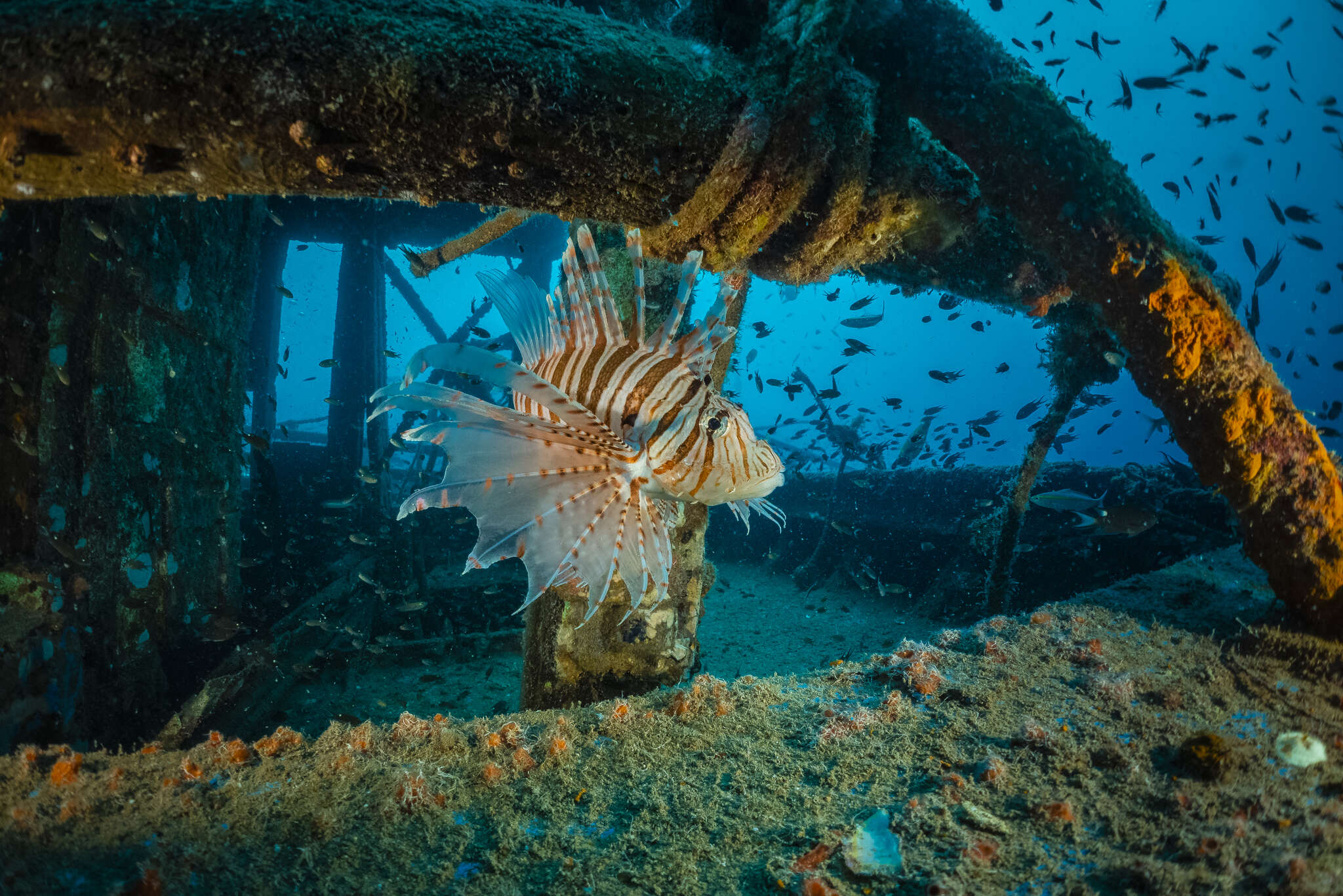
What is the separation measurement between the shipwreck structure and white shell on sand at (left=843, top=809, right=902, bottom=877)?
1811 millimetres

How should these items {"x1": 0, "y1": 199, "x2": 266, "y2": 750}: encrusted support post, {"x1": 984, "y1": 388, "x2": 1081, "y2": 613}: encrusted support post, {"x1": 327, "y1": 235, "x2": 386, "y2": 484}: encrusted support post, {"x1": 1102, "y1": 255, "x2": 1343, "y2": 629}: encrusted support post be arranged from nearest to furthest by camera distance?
{"x1": 1102, "y1": 255, "x2": 1343, "y2": 629}: encrusted support post → {"x1": 0, "y1": 199, "x2": 266, "y2": 750}: encrusted support post → {"x1": 984, "y1": 388, "x2": 1081, "y2": 613}: encrusted support post → {"x1": 327, "y1": 235, "x2": 386, "y2": 484}: encrusted support post

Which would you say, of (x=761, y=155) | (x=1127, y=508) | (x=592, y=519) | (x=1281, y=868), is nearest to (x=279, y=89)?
(x=761, y=155)

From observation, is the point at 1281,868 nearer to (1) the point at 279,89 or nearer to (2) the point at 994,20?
(1) the point at 279,89

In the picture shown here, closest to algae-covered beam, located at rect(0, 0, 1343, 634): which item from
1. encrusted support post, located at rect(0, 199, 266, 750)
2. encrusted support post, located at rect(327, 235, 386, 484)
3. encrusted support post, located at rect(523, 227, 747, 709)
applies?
encrusted support post, located at rect(523, 227, 747, 709)

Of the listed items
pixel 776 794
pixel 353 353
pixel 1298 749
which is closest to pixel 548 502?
pixel 776 794

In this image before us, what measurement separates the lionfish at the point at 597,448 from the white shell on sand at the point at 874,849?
3.68 ft

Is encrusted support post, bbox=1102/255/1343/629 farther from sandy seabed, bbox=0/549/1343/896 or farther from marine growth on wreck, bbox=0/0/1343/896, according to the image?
sandy seabed, bbox=0/549/1343/896

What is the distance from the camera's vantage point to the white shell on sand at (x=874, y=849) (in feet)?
5.44

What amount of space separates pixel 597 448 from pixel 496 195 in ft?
3.61

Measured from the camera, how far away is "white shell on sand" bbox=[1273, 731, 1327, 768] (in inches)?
82.0

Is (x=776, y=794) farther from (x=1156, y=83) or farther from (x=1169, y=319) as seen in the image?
(x=1156, y=83)

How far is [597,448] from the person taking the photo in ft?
7.00

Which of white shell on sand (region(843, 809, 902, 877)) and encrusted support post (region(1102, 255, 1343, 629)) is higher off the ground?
encrusted support post (region(1102, 255, 1343, 629))

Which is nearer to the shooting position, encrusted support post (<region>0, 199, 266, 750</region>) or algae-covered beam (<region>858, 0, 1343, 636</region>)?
algae-covered beam (<region>858, 0, 1343, 636</region>)
